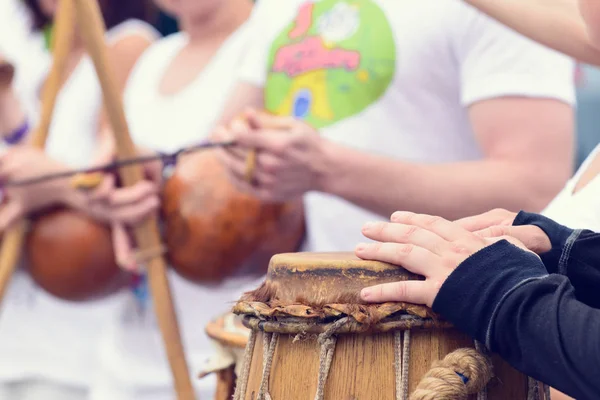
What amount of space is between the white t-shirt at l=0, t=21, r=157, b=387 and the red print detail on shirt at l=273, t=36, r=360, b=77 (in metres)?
0.80

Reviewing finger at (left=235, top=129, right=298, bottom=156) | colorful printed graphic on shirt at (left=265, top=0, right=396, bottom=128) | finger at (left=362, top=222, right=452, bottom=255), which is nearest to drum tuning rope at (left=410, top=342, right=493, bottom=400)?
finger at (left=362, top=222, right=452, bottom=255)

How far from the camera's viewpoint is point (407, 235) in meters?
0.86

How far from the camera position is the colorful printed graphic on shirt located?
67.1 inches

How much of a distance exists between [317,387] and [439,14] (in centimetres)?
101

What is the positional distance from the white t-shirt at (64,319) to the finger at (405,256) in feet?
5.46

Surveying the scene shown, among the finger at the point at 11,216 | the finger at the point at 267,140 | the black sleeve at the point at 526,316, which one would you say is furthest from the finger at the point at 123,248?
the black sleeve at the point at 526,316

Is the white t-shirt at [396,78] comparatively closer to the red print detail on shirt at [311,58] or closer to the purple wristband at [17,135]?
the red print detail on shirt at [311,58]

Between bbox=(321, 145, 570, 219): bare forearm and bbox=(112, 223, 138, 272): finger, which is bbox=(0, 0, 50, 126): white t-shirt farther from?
bbox=(321, 145, 570, 219): bare forearm

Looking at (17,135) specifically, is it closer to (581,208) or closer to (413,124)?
(413,124)

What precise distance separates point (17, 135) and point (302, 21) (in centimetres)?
87

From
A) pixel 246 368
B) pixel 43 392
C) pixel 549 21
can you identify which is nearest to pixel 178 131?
pixel 43 392

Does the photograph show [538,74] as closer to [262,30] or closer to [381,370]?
[262,30]

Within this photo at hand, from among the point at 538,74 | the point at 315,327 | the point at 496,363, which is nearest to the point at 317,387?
the point at 315,327

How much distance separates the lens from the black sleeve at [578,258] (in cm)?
89
